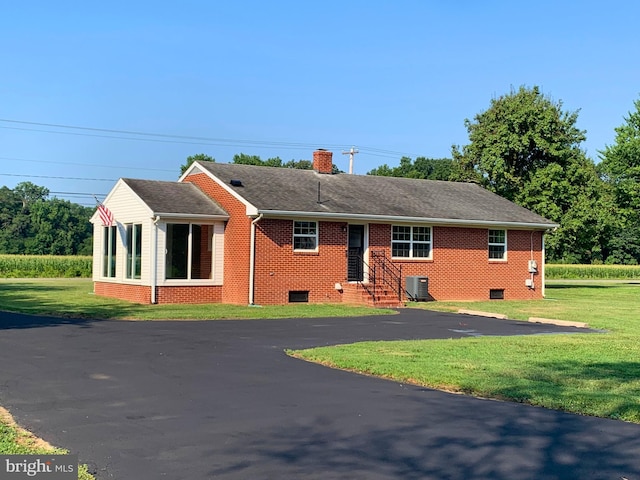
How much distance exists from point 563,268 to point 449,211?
44560 mm

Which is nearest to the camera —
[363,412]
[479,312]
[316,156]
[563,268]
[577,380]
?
[363,412]

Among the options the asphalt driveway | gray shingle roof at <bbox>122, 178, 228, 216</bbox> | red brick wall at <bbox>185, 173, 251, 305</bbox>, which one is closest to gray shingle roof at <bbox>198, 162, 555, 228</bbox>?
red brick wall at <bbox>185, 173, 251, 305</bbox>

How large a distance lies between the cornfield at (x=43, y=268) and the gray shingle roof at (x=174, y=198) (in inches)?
1170

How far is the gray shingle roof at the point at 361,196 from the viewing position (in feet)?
84.2

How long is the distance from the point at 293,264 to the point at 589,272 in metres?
53.2

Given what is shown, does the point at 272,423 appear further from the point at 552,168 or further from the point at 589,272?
the point at 589,272

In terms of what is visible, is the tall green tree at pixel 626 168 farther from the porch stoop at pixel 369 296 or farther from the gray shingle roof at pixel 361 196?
the porch stoop at pixel 369 296

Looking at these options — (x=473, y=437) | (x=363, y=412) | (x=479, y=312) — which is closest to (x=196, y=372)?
(x=363, y=412)

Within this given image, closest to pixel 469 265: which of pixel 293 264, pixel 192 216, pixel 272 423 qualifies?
pixel 293 264

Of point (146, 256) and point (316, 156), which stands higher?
point (316, 156)

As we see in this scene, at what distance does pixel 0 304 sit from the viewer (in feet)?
76.9

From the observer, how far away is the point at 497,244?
29953 mm

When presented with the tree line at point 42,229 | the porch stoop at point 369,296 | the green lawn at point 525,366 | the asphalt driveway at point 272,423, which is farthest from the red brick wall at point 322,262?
the tree line at point 42,229

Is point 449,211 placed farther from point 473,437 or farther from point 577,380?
point 473,437
